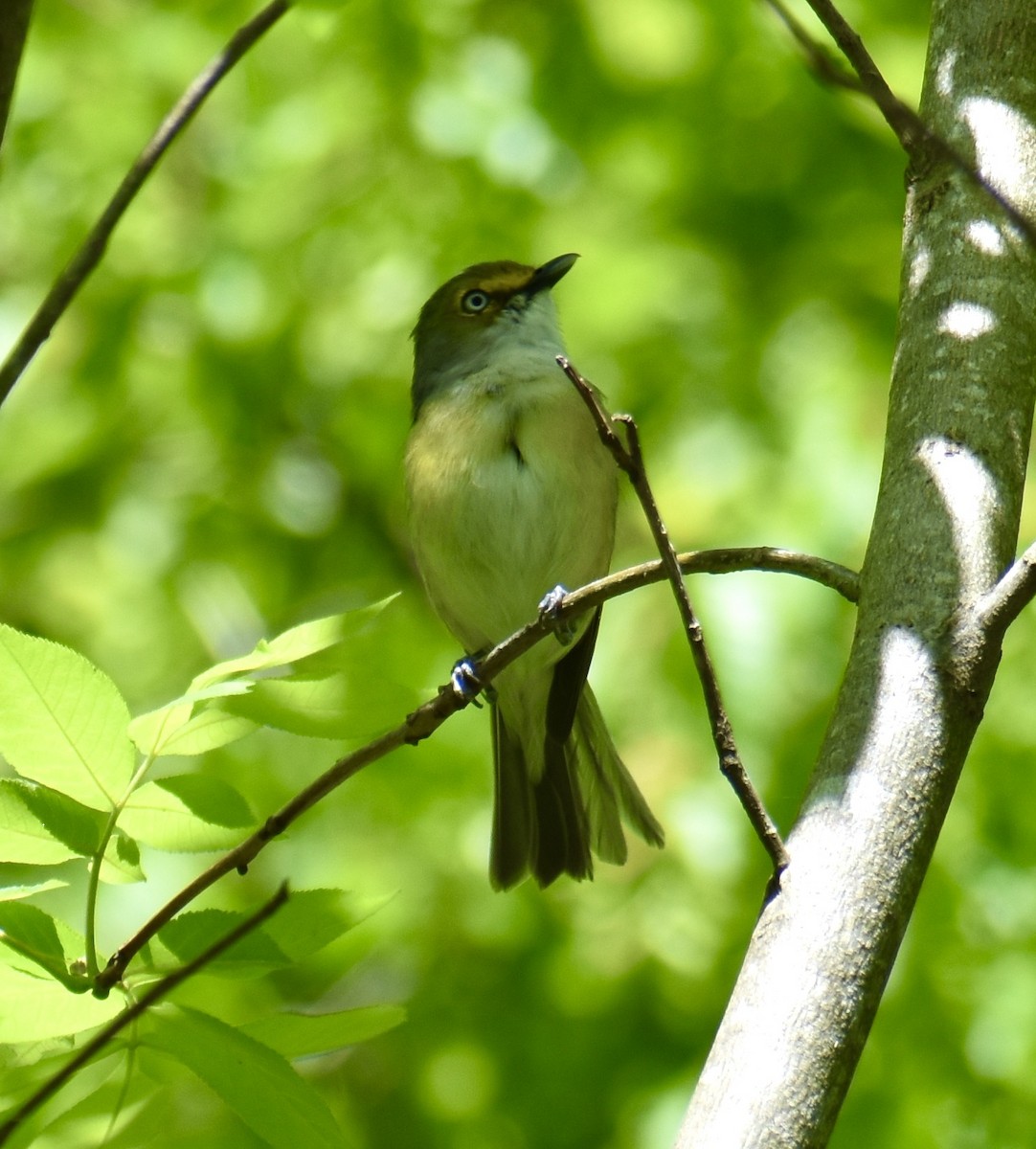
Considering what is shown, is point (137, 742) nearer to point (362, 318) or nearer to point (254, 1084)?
point (254, 1084)

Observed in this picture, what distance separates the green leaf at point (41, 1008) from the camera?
1.97 metres

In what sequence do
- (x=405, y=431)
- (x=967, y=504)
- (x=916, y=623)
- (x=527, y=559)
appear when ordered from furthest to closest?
(x=405, y=431) < (x=527, y=559) < (x=967, y=504) < (x=916, y=623)

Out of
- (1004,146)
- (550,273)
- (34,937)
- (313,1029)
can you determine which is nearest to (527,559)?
(550,273)

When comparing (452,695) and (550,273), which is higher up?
(550,273)

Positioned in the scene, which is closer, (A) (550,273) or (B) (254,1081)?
(B) (254,1081)

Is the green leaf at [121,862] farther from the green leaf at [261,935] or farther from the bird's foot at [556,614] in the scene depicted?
the bird's foot at [556,614]

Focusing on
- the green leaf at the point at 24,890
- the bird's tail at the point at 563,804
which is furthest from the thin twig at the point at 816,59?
the bird's tail at the point at 563,804

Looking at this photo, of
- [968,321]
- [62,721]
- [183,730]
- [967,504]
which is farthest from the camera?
[968,321]

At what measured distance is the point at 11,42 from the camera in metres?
2.04

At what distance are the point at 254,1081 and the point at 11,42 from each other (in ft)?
4.91

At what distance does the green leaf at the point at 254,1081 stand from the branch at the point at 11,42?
130cm

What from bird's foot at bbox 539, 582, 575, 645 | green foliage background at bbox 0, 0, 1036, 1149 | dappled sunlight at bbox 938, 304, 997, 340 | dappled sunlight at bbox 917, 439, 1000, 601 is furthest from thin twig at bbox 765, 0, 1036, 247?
green foliage background at bbox 0, 0, 1036, 1149

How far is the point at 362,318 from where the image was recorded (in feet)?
23.2

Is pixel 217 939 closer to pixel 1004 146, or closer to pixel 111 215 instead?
pixel 111 215
